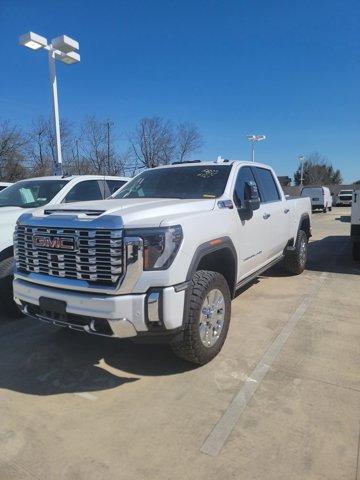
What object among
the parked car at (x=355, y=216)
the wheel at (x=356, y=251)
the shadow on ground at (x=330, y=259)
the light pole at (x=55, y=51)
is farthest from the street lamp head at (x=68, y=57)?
the wheel at (x=356, y=251)

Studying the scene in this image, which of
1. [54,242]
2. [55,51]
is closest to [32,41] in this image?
[55,51]

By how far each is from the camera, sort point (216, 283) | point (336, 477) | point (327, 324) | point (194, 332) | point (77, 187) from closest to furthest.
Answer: point (336, 477)
point (194, 332)
point (216, 283)
point (327, 324)
point (77, 187)

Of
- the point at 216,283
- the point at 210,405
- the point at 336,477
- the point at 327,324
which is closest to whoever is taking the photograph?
the point at 336,477

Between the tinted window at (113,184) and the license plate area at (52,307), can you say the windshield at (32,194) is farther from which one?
the license plate area at (52,307)

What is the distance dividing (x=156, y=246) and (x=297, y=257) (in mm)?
4823

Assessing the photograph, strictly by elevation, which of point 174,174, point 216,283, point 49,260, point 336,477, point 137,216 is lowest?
point 336,477

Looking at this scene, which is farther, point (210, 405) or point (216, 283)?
point (216, 283)

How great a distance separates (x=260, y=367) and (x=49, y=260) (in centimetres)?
218

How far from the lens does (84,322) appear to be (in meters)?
3.34

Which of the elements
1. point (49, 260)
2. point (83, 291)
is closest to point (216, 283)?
point (83, 291)

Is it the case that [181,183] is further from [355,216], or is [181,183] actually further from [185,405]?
[355,216]

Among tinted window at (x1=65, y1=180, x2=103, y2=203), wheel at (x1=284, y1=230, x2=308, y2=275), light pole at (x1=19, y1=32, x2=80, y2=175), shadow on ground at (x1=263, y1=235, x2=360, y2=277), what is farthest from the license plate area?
light pole at (x1=19, y1=32, x2=80, y2=175)

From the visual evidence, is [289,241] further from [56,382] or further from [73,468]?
[73,468]

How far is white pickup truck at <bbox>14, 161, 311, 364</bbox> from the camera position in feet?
10.4
